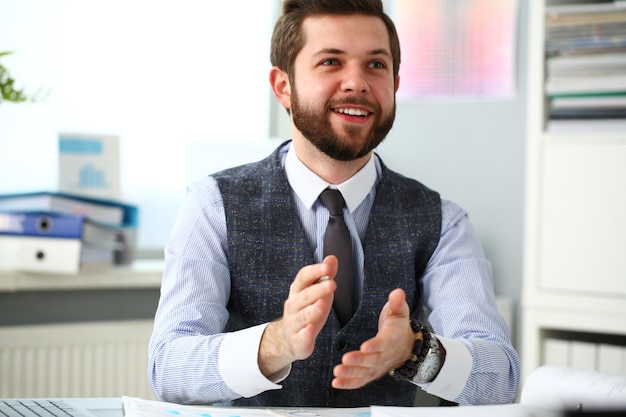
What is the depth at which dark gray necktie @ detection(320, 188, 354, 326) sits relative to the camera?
1470mm

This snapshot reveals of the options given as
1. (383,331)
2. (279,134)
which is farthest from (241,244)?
(279,134)

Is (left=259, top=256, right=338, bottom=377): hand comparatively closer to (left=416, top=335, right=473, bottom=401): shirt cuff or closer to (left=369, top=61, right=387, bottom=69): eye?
(left=416, top=335, right=473, bottom=401): shirt cuff

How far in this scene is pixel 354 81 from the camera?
Answer: 151 cm

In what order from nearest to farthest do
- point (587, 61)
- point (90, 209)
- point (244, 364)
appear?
point (244, 364) < point (587, 61) < point (90, 209)

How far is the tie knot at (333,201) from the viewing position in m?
1.52

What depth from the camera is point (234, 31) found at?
9.62ft

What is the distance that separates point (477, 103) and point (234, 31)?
882 millimetres

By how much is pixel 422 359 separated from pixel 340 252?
1.10 feet

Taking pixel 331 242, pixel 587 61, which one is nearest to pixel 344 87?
pixel 331 242

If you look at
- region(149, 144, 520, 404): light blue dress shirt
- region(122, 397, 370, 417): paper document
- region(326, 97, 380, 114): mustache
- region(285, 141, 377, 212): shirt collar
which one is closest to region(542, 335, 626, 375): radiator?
region(149, 144, 520, 404): light blue dress shirt

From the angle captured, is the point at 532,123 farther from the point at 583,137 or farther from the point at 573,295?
the point at 573,295

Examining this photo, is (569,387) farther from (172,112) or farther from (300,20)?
(172,112)

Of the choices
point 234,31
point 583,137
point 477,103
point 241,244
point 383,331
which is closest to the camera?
point 383,331

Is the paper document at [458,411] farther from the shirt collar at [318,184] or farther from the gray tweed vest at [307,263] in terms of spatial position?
the shirt collar at [318,184]
